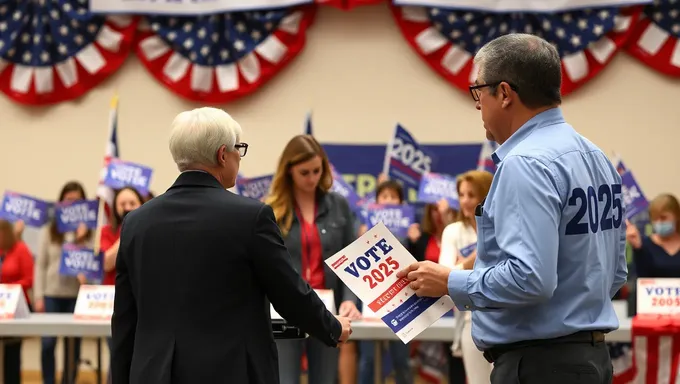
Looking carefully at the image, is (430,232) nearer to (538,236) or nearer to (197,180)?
(197,180)

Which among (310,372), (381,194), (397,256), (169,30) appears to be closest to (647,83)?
(381,194)

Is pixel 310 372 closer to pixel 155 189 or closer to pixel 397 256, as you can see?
pixel 397 256

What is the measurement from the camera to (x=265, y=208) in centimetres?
247

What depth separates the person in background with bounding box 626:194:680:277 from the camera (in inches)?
227

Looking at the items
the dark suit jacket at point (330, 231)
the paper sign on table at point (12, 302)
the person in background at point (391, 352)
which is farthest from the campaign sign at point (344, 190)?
the paper sign on table at point (12, 302)

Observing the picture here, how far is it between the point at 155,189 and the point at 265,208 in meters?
6.37

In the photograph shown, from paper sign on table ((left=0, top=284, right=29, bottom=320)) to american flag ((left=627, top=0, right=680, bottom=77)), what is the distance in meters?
5.59

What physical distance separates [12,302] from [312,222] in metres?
1.74

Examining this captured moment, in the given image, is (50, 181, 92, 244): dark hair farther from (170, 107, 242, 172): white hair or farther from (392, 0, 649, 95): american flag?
(170, 107, 242, 172): white hair

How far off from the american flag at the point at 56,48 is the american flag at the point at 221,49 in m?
0.28

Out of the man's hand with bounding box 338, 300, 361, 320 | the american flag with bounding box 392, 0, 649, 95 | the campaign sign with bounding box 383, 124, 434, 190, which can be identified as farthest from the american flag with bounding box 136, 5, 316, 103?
the man's hand with bounding box 338, 300, 361, 320

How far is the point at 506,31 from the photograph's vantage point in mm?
8227

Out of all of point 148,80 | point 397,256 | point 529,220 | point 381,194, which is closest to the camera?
point 529,220

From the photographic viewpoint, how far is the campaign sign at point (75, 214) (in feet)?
21.7
